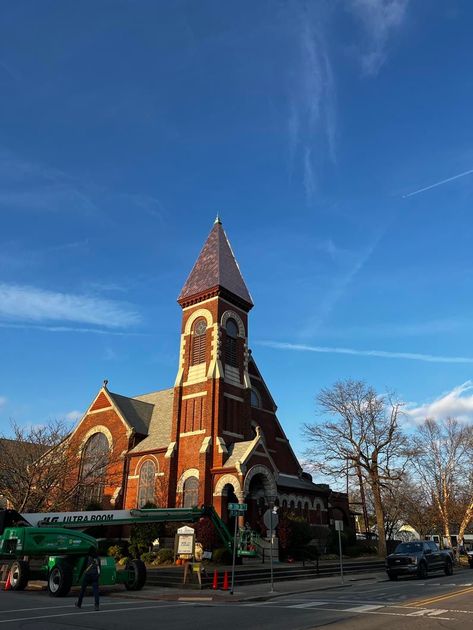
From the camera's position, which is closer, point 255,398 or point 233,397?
point 233,397

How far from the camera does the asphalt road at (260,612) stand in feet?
Answer: 34.9

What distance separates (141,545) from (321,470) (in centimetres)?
1606

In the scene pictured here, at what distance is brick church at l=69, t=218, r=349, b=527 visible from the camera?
34062 millimetres

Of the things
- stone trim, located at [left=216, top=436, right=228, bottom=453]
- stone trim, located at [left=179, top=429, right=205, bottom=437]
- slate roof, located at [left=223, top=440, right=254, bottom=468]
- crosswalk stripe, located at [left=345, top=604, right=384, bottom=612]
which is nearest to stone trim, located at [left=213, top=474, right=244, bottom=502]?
slate roof, located at [left=223, top=440, right=254, bottom=468]

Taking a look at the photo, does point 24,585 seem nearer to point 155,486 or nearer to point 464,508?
point 155,486

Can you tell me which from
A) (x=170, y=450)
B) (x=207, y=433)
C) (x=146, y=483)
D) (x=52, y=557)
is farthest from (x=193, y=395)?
(x=52, y=557)

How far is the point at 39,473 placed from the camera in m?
31.3

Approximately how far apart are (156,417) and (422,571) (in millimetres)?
24099

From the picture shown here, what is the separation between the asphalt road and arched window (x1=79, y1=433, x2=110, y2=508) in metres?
20.7

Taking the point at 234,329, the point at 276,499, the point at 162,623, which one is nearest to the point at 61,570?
the point at 162,623

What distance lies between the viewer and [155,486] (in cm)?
3666

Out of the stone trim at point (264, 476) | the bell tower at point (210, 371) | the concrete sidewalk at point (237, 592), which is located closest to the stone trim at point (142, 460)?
the bell tower at point (210, 371)

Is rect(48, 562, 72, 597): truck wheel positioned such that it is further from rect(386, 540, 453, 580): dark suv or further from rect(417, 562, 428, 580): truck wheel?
rect(417, 562, 428, 580): truck wheel

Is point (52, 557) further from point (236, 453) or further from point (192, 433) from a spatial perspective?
point (192, 433)
